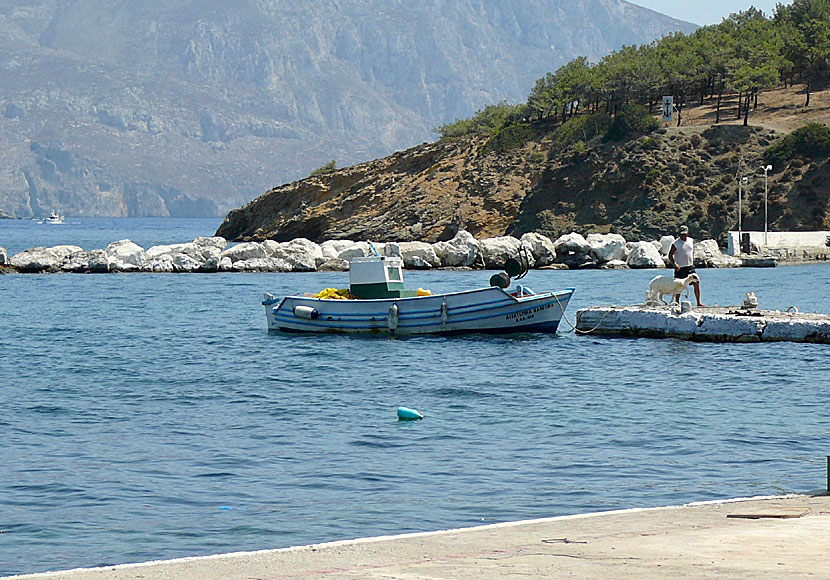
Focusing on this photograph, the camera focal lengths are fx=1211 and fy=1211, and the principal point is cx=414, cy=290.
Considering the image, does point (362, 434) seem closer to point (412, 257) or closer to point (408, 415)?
point (408, 415)

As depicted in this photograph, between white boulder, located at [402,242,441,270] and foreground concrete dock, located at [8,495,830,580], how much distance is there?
57.4m

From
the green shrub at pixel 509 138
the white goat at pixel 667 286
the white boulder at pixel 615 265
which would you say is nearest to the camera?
the white goat at pixel 667 286

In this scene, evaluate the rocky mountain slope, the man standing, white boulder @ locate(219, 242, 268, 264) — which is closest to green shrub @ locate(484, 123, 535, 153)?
the rocky mountain slope

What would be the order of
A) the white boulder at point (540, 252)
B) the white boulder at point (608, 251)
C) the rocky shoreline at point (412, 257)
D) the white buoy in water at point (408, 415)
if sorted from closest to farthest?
the white buoy in water at point (408, 415)
the white boulder at point (608, 251)
the rocky shoreline at point (412, 257)
the white boulder at point (540, 252)

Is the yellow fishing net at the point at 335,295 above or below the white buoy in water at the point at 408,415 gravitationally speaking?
above

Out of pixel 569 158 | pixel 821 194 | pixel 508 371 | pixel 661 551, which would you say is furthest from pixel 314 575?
pixel 569 158

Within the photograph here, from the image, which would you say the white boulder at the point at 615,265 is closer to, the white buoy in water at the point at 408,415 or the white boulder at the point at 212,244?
the white boulder at the point at 212,244

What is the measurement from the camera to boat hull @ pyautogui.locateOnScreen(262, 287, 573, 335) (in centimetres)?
3145

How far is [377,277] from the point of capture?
32469 mm

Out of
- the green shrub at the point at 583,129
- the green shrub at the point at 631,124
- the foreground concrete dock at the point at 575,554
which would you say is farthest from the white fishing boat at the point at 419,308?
the green shrub at the point at 583,129

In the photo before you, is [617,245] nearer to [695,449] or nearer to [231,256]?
[231,256]

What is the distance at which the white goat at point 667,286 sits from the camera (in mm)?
28891

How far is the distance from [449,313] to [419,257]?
36994 mm

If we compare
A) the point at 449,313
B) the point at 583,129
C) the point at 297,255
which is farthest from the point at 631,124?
the point at 449,313
